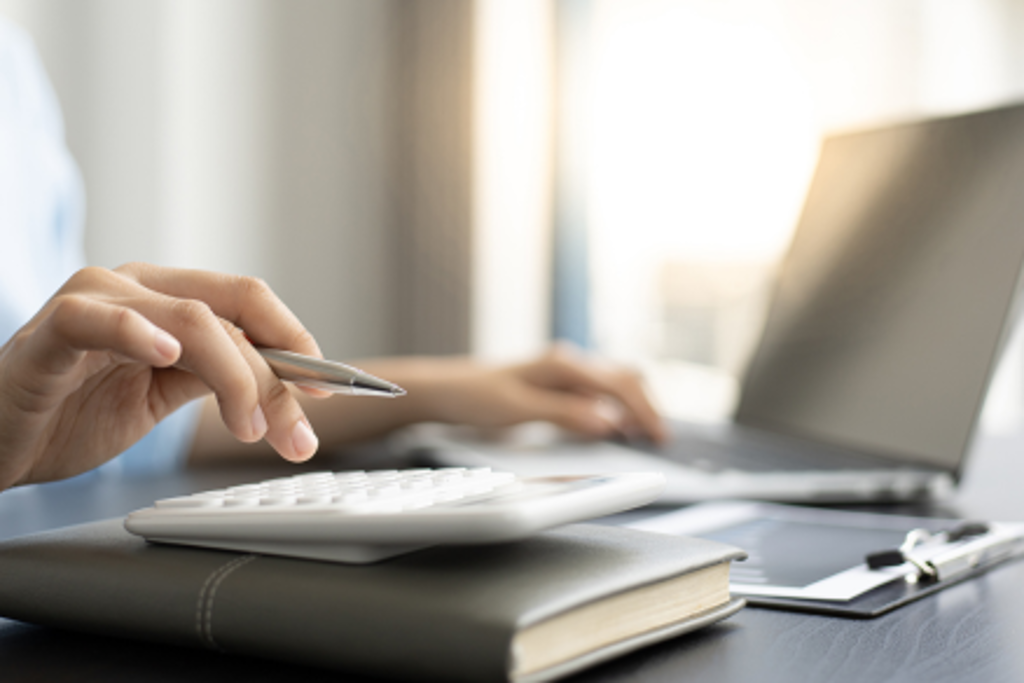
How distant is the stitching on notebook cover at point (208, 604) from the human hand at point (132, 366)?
98 millimetres

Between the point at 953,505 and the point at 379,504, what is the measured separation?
540mm

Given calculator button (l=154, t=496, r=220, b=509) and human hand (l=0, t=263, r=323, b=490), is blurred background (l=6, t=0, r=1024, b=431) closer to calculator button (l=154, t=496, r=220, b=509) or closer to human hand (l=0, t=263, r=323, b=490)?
human hand (l=0, t=263, r=323, b=490)

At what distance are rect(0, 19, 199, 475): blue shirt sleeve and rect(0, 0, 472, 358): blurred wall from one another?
3.24 feet

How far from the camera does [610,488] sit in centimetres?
35

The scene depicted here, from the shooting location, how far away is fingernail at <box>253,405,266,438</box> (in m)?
0.44

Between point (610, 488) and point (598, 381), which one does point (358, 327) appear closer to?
point (598, 381)

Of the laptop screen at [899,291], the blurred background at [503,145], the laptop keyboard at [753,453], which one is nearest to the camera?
the laptop screen at [899,291]

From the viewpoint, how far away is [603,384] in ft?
3.40

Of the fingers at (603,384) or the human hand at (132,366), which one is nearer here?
the human hand at (132,366)

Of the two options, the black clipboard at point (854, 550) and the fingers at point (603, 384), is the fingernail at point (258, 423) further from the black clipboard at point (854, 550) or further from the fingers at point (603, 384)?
the fingers at point (603, 384)

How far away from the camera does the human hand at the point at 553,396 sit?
1.02m

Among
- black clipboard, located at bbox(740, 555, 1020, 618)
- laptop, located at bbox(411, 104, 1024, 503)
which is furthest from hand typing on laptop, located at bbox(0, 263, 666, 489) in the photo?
laptop, located at bbox(411, 104, 1024, 503)

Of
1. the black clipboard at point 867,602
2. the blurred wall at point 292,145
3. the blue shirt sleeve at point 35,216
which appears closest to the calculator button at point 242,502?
the black clipboard at point 867,602

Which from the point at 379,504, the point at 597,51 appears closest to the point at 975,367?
the point at 379,504
